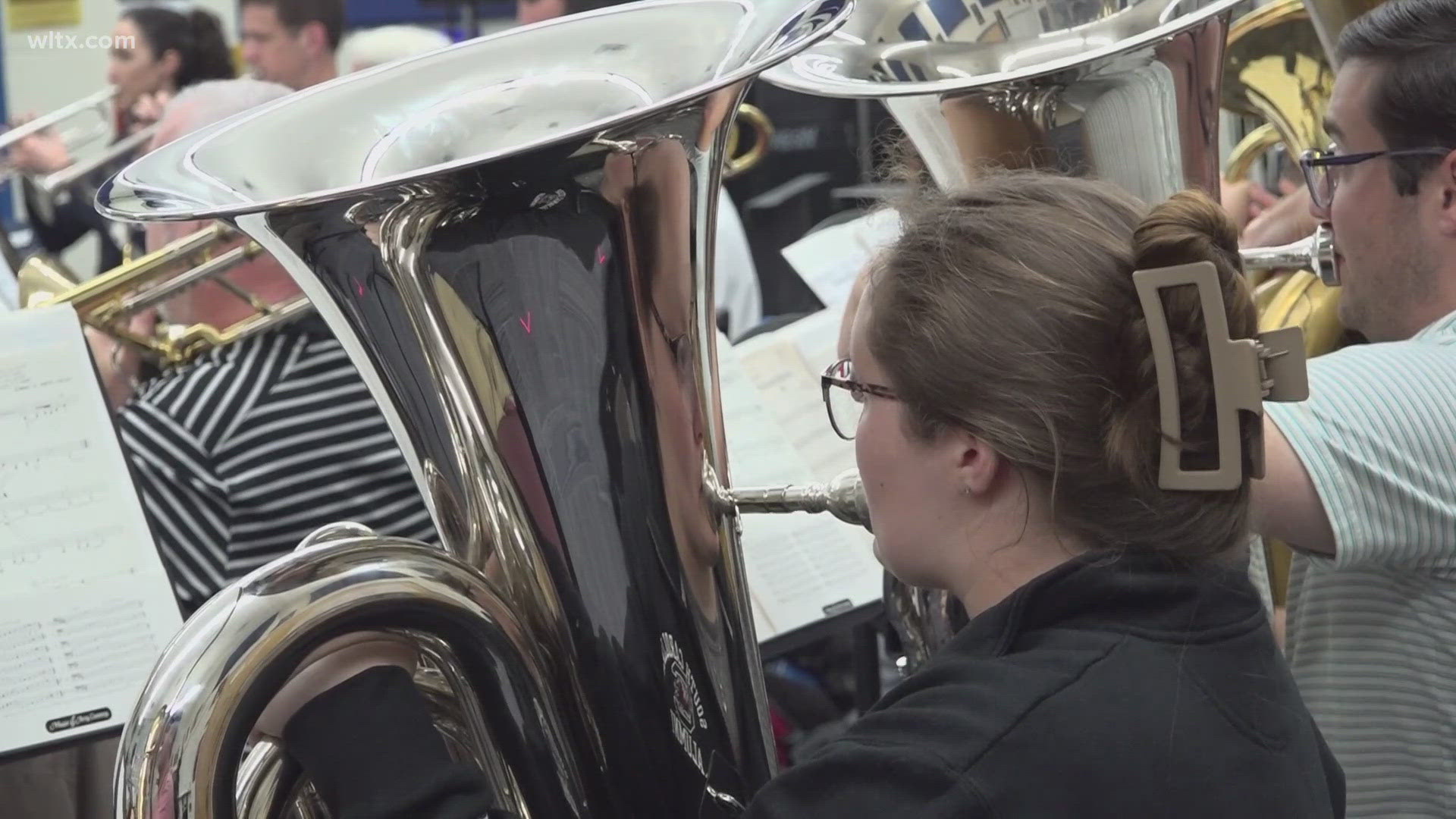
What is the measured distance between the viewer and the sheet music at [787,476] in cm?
177

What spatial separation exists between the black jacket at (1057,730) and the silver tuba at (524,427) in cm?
7

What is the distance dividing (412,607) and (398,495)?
3.10 feet

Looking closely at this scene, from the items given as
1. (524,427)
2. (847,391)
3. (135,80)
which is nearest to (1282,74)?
(847,391)

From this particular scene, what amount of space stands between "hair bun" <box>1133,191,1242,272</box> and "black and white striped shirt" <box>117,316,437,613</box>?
3.89ft

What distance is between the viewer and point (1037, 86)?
133 cm

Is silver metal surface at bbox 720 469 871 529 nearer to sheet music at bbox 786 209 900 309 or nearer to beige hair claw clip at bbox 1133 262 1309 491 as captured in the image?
beige hair claw clip at bbox 1133 262 1309 491

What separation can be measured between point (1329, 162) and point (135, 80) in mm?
3214

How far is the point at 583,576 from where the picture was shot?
104 centimetres

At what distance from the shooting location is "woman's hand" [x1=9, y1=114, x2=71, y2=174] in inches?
144

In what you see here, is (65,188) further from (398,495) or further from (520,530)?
(520,530)

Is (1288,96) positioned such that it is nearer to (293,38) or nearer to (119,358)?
(119,358)

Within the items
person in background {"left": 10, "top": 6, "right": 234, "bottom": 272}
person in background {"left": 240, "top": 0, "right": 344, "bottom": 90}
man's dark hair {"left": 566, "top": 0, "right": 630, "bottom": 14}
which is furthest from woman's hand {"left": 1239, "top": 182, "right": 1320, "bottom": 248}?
person in background {"left": 10, "top": 6, "right": 234, "bottom": 272}

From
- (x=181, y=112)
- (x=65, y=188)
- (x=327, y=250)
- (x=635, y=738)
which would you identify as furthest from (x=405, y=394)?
(x=65, y=188)

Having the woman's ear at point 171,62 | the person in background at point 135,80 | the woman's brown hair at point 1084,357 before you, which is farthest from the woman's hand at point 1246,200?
the woman's ear at point 171,62
